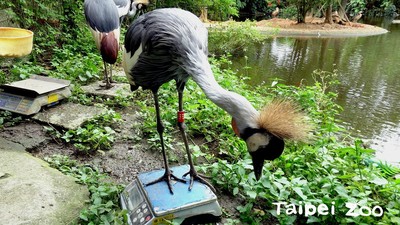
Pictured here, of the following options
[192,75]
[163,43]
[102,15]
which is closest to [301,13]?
[102,15]

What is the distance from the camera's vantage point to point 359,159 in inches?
120

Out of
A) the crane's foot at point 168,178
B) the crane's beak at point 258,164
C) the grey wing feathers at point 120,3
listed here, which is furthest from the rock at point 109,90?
the crane's beak at point 258,164

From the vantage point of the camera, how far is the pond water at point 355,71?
5301 millimetres

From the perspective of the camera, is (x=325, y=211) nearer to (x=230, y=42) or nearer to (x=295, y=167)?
(x=295, y=167)

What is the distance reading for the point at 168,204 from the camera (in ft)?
7.94

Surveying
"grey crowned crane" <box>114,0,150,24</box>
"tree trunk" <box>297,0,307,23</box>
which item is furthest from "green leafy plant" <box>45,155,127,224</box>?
"tree trunk" <box>297,0,307,23</box>

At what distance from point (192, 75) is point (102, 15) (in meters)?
2.88

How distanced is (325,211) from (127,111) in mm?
2646

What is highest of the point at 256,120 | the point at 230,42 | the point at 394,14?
the point at 256,120

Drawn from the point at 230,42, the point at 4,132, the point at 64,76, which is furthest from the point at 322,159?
the point at 230,42

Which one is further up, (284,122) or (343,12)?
(284,122)

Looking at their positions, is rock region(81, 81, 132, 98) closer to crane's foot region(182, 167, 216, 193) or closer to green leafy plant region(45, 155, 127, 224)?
green leafy plant region(45, 155, 127, 224)

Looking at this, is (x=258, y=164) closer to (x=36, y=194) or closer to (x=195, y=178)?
(x=195, y=178)

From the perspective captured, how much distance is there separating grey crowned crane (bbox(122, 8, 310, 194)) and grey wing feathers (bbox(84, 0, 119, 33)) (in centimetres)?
198
